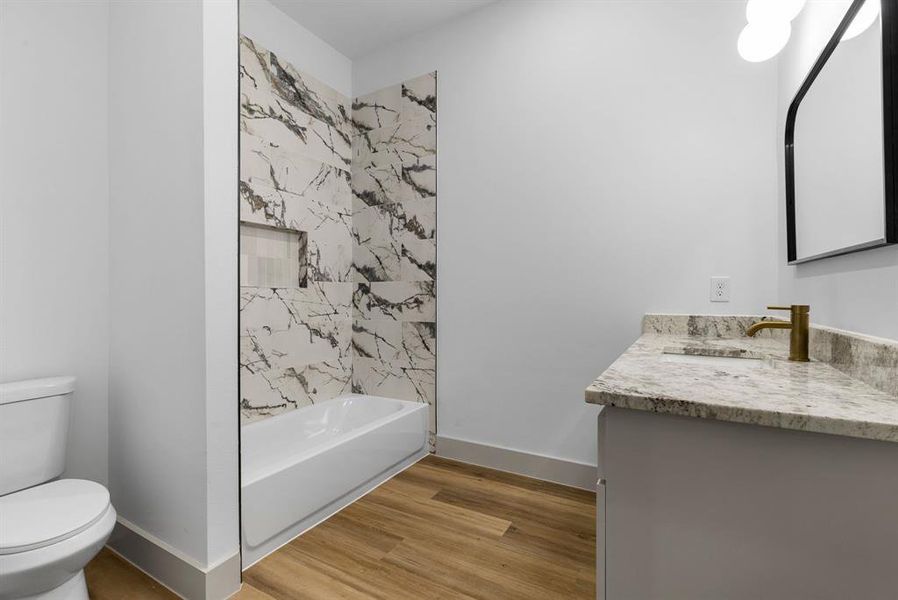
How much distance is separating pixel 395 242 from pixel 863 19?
7.50 feet

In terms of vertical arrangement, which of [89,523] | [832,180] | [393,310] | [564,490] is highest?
[832,180]

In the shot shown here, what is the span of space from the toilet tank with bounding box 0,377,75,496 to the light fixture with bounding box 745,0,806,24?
2.94m

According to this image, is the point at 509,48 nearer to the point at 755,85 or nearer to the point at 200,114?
the point at 755,85

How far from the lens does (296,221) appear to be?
258 cm

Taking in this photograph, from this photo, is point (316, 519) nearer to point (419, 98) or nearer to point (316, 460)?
point (316, 460)

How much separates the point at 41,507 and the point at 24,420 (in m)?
0.35

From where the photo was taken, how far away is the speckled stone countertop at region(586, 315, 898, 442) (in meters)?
0.67

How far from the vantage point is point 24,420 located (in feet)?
4.71

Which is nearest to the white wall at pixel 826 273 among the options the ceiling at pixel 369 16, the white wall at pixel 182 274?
the ceiling at pixel 369 16

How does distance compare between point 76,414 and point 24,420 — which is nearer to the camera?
point 24,420

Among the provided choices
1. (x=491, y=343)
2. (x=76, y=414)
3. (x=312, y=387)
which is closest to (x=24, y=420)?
(x=76, y=414)

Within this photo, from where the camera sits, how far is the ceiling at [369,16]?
2.43 m

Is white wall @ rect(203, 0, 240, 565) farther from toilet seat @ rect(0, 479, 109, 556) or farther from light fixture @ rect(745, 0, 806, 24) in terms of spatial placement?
light fixture @ rect(745, 0, 806, 24)

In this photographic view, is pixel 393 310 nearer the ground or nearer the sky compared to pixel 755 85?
nearer the ground
